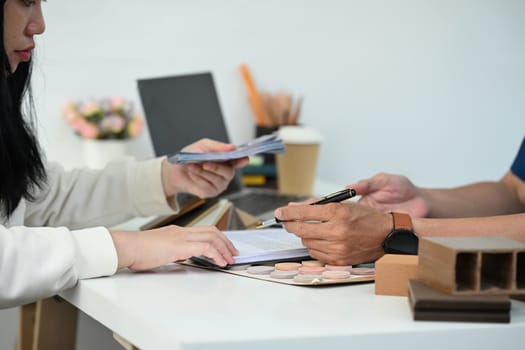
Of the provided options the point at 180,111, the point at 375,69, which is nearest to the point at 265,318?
the point at 180,111

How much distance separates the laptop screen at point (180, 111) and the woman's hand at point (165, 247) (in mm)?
738

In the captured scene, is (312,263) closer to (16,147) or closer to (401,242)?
(401,242)

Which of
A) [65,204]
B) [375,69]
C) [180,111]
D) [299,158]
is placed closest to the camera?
[65,204]

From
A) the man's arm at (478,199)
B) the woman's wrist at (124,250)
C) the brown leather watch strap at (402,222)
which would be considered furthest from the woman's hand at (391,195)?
the woman's wrist at (124,250)

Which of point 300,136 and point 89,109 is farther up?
point 89,109

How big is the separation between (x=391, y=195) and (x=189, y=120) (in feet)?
2.21

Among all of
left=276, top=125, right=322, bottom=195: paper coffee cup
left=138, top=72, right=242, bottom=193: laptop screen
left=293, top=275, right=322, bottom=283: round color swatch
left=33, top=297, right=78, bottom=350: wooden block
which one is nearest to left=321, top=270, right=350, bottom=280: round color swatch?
left=293, top=275, right=322, bottom=283: round color swatch

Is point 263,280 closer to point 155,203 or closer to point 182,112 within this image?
point 155,203

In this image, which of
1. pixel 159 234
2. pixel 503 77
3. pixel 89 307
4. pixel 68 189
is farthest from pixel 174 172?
pixel 503 77

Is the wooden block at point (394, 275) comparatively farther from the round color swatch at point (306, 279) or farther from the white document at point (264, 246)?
the white document at point (264, 246)

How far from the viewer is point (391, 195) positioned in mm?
1537

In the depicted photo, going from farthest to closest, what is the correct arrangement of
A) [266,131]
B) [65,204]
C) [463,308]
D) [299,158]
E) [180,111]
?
[266,131]
[299,158]
[180,111]
[65,204]
[463,308]

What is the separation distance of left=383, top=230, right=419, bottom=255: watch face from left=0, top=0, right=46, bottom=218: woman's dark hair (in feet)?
2.04

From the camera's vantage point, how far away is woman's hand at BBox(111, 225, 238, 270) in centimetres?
111
